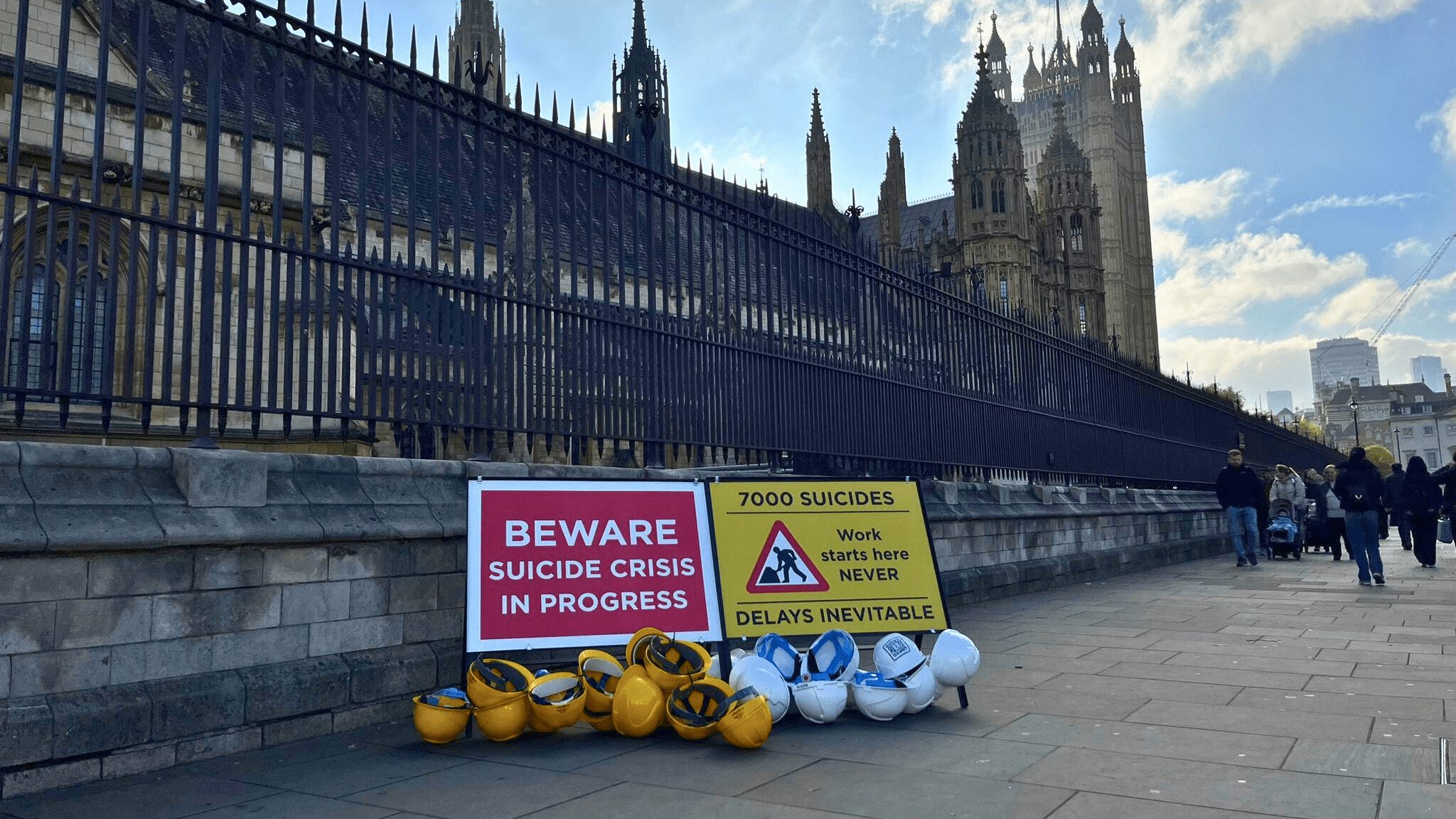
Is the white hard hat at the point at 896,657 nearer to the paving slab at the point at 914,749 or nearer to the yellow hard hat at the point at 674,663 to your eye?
the paving slab at the point at 914,749

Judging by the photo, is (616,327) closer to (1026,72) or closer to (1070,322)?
(1070,322)

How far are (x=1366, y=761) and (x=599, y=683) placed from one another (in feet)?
11.7

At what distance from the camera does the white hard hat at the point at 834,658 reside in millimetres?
5434

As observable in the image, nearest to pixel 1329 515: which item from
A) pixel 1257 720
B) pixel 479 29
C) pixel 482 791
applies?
pixel 1257 720

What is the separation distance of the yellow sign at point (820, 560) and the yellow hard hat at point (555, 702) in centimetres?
113

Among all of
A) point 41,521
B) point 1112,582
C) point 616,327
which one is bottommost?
point 1112,582

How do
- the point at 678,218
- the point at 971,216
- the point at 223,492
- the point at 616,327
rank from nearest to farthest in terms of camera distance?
the point at 223,492 → the point at 616,327 → the point at 678,218 → the point at 971,216

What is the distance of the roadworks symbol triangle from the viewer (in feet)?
20.3

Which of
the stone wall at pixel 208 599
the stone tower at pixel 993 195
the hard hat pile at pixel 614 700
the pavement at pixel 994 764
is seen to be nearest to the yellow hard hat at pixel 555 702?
the hard hat pile at pixel 614 700

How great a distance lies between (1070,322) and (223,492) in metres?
80.5

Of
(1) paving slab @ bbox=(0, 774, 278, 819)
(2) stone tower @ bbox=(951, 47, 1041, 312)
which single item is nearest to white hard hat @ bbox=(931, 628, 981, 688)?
(1) paving slab @ bbox=(0, 774, 278, 819)

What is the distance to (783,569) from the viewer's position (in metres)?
6.27

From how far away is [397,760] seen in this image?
4629mm

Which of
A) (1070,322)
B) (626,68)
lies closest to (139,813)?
(626,68)
